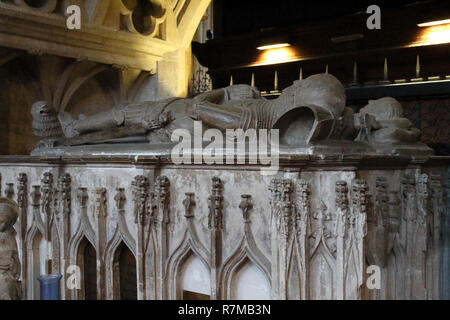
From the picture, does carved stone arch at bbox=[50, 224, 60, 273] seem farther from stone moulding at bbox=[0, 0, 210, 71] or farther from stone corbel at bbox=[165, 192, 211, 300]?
stone moulding at bbox=[0, 0, 210, 71]

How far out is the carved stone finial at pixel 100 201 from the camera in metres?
3.51

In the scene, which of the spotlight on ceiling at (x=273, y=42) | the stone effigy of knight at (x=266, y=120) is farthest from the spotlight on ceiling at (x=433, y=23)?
the stone effigy of knight at (x=266, y=120)

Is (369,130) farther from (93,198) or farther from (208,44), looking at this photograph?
(208,44)

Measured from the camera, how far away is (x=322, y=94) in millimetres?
2846

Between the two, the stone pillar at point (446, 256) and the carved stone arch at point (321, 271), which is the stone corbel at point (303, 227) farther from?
the stone pillar at point (446, 256)

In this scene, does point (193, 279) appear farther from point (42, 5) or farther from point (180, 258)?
point (42, 5)

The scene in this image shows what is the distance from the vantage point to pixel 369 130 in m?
3.10

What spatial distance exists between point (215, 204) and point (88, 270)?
1.51 meters

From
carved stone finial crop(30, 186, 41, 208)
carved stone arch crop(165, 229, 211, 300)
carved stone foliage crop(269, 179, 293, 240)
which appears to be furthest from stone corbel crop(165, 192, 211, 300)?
carved stone finial crop(30, 186, 41, 208)

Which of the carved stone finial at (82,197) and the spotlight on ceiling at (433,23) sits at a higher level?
the spotlight on ceiling at (433,23)

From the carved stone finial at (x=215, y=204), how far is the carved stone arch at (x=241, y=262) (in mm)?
195

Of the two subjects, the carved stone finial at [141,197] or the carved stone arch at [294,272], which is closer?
the carved stone arch at [294,272]

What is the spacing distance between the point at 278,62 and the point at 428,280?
14.4ft
